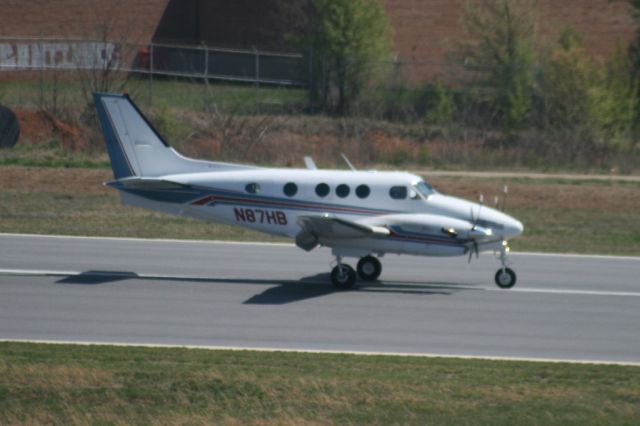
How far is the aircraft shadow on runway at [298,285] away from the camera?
19.3 metres

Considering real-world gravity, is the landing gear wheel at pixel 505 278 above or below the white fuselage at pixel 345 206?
below

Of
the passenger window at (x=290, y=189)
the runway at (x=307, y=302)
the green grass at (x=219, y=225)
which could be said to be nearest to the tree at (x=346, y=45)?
the green grass at (x=219, y=225)

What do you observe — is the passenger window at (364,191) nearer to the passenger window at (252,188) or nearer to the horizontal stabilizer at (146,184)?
the passenger window at (252,188)

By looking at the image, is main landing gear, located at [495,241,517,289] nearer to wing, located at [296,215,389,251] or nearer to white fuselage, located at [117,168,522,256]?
white fuselage, located at [117,168,522,256]

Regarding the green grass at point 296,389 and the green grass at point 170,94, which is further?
the green grass at point 170,94

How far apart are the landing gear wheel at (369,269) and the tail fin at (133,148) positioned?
3.13 m

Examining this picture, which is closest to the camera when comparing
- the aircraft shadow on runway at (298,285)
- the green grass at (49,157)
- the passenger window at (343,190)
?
the aircraft shadow on runway at (298,285)

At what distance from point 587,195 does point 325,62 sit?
71.6ft

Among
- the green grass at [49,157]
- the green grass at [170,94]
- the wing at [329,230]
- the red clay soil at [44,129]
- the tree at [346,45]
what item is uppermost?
the tree at [346,45]

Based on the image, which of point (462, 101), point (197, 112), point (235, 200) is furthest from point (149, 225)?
point (462, 101)

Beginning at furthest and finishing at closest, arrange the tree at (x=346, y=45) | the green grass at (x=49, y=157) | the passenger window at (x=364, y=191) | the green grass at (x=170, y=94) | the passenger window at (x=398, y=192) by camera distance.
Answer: the tree at (x=346, y=45)
the green grass at (x=170, y=94)
the green grass at (x=49, y=157)
the passenger window at (x=364, y=191)
the passenger window at (x=398, y=192)

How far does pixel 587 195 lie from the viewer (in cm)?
3331

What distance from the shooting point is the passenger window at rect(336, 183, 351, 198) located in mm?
20266

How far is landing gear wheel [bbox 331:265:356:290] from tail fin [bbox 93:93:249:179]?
123 inches
